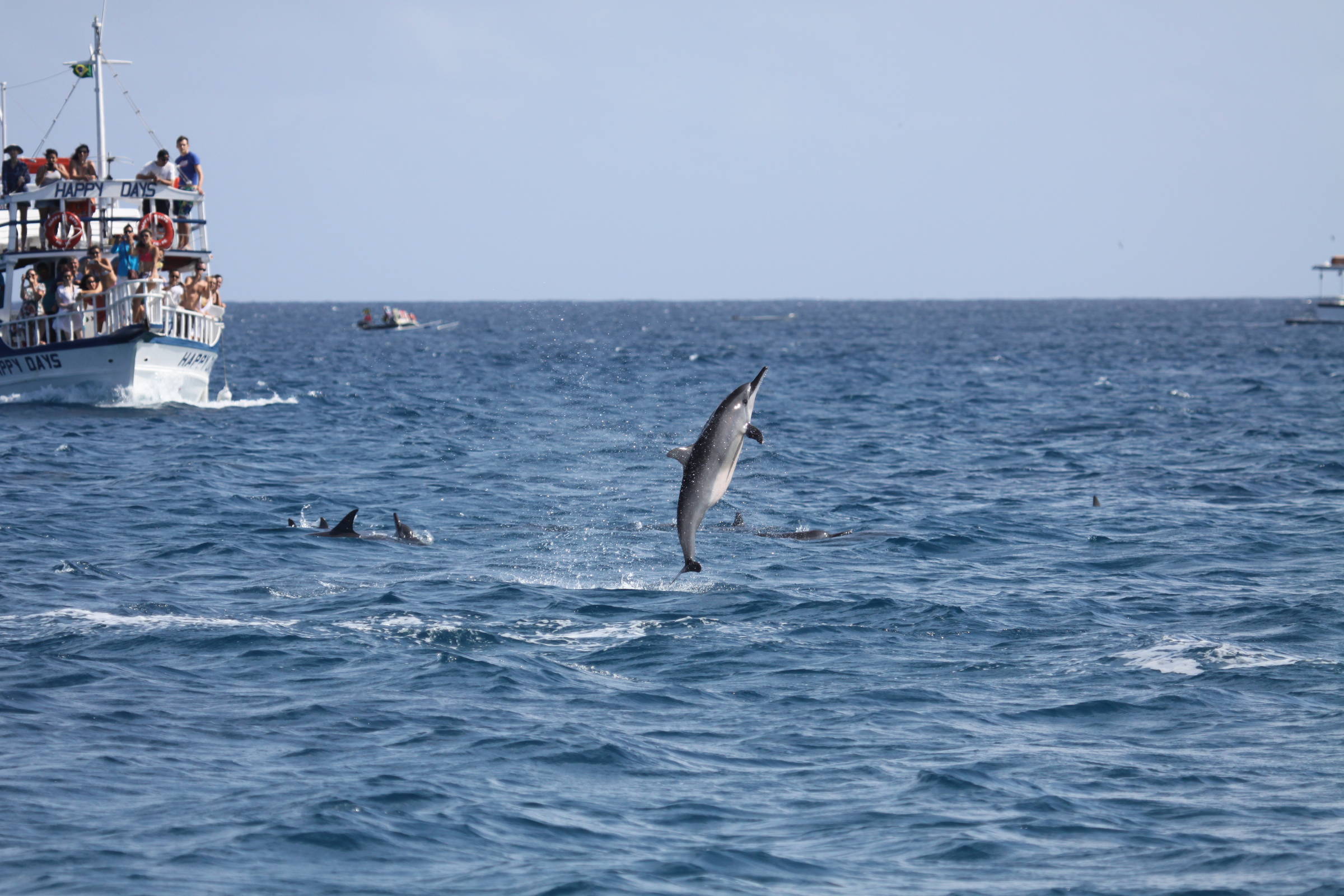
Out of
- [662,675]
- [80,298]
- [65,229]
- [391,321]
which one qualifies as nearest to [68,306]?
[80,298]

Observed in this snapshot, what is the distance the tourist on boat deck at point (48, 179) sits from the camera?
39.5m

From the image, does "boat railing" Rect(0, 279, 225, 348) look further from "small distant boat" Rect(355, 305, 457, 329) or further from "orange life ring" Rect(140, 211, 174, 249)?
"small distant boat" Rect(355, 305, 457, 329)

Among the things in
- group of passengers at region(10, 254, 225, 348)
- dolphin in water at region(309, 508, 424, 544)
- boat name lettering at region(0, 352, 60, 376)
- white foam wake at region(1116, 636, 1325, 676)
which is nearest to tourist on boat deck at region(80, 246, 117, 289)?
group of passengers at region(10, 254, 225, 348)

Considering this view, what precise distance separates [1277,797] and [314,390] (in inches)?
1844

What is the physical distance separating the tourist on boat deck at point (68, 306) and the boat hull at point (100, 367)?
0.50m

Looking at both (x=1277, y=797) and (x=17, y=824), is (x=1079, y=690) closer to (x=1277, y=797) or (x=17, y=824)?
(x=1277, y=797)

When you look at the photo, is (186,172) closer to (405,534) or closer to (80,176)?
(80,176)

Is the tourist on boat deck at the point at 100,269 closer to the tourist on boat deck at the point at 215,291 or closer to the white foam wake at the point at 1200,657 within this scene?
the tourist on boat deck at the point at 215,291

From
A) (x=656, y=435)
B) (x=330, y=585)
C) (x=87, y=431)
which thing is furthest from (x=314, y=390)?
(x=330, y=585)

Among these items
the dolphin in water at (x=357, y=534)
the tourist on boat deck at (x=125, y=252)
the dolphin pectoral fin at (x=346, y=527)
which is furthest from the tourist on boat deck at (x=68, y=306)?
the dolphin pectoral fin at (x=346, y=527)

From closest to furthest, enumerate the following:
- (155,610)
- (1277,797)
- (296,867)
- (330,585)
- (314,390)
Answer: (296,867)
(1277,797)
(155,610)
(330,585)
(314,390)

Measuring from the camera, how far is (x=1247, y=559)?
19938 millimetres

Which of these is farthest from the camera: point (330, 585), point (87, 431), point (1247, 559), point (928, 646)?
point (87, 431)

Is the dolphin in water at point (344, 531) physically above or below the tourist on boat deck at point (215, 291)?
below
